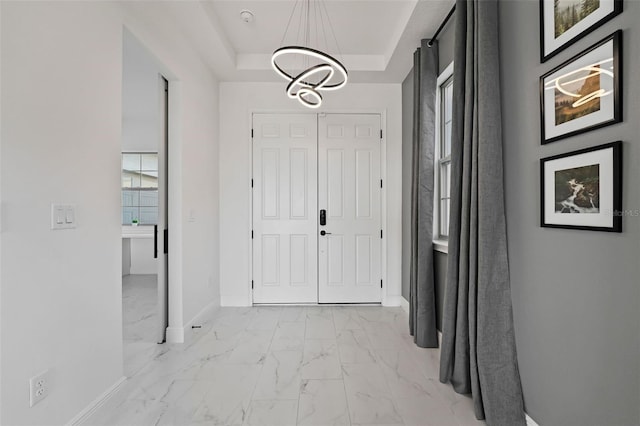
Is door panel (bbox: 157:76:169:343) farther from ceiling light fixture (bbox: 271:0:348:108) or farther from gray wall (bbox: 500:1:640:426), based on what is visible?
gray wall (bbox: 500:1:640:426)

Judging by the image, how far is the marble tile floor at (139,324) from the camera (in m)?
2.55

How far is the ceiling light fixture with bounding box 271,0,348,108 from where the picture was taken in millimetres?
2363

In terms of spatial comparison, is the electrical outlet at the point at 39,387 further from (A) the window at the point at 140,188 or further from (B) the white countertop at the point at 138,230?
(A) the window at the point at 140,188

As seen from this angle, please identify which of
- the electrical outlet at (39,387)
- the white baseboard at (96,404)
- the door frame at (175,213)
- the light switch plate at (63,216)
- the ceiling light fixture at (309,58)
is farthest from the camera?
the door frame at (175,213)

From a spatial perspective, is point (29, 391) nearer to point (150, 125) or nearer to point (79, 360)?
point (79, 360)

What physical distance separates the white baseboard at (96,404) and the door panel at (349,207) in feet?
7.76

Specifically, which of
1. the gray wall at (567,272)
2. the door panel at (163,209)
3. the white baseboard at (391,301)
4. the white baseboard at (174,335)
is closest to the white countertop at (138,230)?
the door panel at (163,209)

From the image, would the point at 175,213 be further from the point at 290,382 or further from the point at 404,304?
the point at 404,304

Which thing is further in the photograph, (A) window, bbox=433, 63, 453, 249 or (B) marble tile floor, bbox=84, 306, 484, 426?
(A) window, bbox=433, 63, 453, 249

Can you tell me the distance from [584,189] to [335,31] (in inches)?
107

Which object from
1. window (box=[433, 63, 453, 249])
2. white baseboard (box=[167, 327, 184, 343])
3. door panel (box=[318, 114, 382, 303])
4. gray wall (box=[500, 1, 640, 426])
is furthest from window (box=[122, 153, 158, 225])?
gray wall (box=[500, 1, 640, 426])

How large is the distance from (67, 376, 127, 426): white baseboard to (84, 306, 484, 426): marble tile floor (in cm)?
3

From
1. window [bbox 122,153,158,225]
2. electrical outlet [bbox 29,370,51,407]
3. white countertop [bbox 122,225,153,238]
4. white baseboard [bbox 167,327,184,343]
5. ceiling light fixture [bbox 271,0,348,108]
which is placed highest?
ceiling light fixture [bbox 271,0,348,108]

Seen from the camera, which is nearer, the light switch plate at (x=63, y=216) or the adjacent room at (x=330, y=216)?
the adjacent room at (x=330, y=216)
